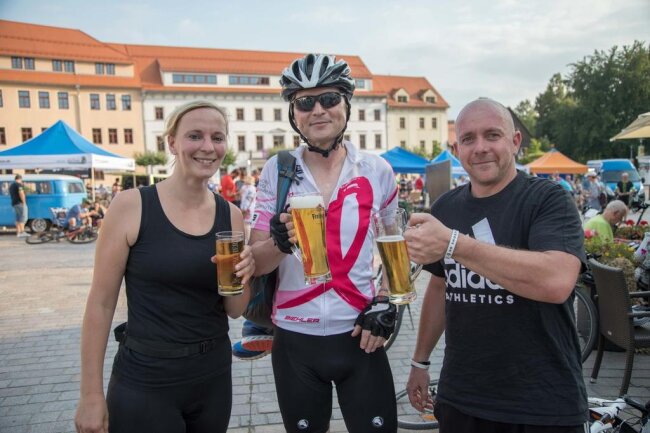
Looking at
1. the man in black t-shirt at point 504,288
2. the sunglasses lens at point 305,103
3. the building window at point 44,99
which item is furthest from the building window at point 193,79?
the man in black t-shirt at point 504,288

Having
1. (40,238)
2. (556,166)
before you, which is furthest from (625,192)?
(40,238)

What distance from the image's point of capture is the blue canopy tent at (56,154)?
50.2ft

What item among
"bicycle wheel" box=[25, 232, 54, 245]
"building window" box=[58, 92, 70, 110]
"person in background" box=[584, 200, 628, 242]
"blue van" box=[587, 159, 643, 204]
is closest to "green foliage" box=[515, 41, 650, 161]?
"blue van" box=[587, 159, 643, 204]

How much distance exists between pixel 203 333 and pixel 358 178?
110 cm

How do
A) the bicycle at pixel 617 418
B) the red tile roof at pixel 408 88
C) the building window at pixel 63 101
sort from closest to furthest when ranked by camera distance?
the bicycle at pixel 617 418
the building window at pixel 63 101
the red tile roof at pixel 408 88

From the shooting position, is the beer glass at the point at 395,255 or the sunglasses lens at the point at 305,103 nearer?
the beer glass at the point at 395,255

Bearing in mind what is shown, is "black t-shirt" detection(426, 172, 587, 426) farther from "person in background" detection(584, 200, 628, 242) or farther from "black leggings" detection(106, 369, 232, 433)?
"person in background" detection(584, 200, 628, 242)

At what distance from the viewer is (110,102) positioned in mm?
56906

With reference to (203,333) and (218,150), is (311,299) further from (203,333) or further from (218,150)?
(218,150)

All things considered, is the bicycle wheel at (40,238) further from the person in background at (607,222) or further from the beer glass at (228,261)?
the beer glass at (228,261)

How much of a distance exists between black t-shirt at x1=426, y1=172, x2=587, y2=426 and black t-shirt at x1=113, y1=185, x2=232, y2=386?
3.78 ft

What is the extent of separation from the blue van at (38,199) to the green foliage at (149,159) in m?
35.9

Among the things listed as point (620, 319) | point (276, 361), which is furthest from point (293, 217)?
point (620, 319)

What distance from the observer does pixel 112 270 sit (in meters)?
2.00
